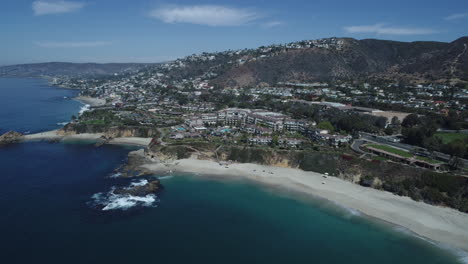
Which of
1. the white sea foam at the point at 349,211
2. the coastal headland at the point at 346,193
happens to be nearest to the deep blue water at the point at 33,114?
the coastal headland at the point at 346,193

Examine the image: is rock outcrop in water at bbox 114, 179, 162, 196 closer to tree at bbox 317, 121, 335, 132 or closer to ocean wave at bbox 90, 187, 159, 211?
ocean wave at bbox 90, 187, 159, 211

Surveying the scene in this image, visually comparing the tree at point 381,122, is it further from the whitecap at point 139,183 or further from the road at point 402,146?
the whitecap at point 139,183

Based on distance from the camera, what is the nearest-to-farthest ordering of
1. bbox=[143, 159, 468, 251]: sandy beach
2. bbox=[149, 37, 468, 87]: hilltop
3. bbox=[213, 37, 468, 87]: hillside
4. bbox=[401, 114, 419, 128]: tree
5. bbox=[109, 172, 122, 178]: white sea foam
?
bbox=[143, 159, 468, 251]: sandy beach < bbox=[109, 172, 122, 178]: white sea foam < bbox=[401, 114, 419, 128]: tree < bbox=[149, 37, 468, 87]: hilltop < bbox=[213, 37, 468, 87]: hillside

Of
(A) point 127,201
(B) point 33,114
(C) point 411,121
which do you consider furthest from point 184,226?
(B) point 33,114

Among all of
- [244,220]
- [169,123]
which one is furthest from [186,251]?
[169,123]

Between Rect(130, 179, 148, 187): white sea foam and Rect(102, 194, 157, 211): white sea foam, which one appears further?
Rect(130, 179, 148, 187): white sea foam

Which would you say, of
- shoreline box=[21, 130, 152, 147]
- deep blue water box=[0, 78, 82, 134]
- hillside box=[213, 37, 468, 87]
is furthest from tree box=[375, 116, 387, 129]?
deep blue water box=[0, 78, 82, 134]
